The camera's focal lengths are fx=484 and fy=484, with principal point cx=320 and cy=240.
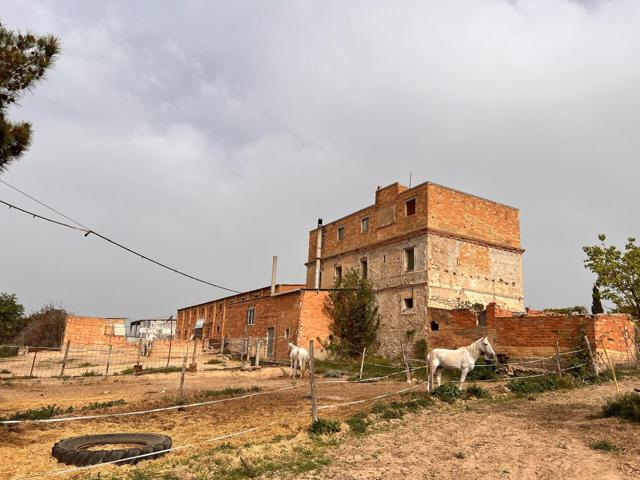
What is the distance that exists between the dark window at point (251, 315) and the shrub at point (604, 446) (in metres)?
29.5

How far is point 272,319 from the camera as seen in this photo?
33.5 meters

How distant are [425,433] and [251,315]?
93.0ft

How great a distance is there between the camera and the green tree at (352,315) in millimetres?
29562

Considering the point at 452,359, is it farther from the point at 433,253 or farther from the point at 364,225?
the point at 364,225

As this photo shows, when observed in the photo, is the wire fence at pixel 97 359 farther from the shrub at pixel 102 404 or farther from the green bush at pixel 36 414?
the green bush at pixel 36 414

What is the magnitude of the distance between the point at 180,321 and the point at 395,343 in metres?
35.6

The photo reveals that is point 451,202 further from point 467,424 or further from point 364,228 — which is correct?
point 467,424

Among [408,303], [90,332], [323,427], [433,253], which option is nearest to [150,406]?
[323,427]

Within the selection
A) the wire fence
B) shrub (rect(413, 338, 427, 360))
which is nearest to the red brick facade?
shrub (rect(413, 338, 427, 360))

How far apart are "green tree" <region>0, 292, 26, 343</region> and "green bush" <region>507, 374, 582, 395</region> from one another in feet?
171

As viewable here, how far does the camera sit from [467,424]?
34.6 ft

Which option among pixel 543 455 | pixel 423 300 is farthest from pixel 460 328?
pixel 543 455

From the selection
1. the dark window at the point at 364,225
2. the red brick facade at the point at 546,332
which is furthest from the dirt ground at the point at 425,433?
the dark window at the point at 364,225

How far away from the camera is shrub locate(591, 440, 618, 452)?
8.30 meters
